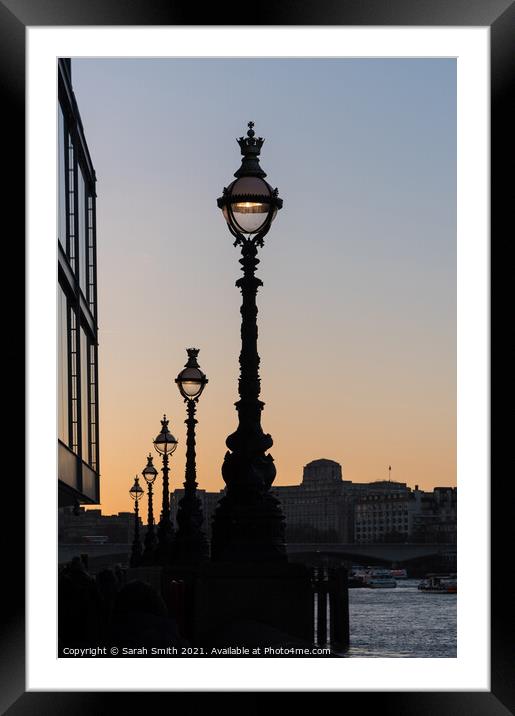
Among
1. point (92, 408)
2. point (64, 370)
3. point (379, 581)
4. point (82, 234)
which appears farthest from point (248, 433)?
point (379, 581)

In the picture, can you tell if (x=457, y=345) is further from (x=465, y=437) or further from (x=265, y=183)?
(x=265, y=183)

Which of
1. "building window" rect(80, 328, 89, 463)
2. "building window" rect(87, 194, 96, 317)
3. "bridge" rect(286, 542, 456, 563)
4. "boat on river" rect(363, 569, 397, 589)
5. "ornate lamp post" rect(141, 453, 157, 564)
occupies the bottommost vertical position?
"boat on river" rect(363, 569, 397, 589)

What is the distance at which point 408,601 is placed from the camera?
106688 millimetres

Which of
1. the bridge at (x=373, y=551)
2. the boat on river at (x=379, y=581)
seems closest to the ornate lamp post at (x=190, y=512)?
the bridge at (x=373, y=551)

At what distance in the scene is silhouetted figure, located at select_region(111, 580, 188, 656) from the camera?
798 cm

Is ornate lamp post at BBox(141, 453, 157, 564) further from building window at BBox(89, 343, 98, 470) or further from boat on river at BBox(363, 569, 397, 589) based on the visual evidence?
boat on river at BBox(363, 569, 397, 589)

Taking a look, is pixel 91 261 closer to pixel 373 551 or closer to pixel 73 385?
pixel 73 385

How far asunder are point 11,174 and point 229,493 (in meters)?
5.47

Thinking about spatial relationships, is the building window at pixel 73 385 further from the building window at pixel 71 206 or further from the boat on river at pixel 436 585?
the boat on river at pixel 436 585

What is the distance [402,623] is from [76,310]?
49666 millimetres

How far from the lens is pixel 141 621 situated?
326 inches

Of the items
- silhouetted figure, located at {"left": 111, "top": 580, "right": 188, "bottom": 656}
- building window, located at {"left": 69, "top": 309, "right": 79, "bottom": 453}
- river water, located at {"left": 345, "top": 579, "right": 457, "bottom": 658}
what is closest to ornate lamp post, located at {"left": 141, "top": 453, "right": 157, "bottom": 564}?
building window, located at {"left": 69, "top": 309, "right": 79, "bottom": 453}

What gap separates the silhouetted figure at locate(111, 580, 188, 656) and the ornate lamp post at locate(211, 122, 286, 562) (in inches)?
97.9

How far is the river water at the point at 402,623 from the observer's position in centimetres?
6044
